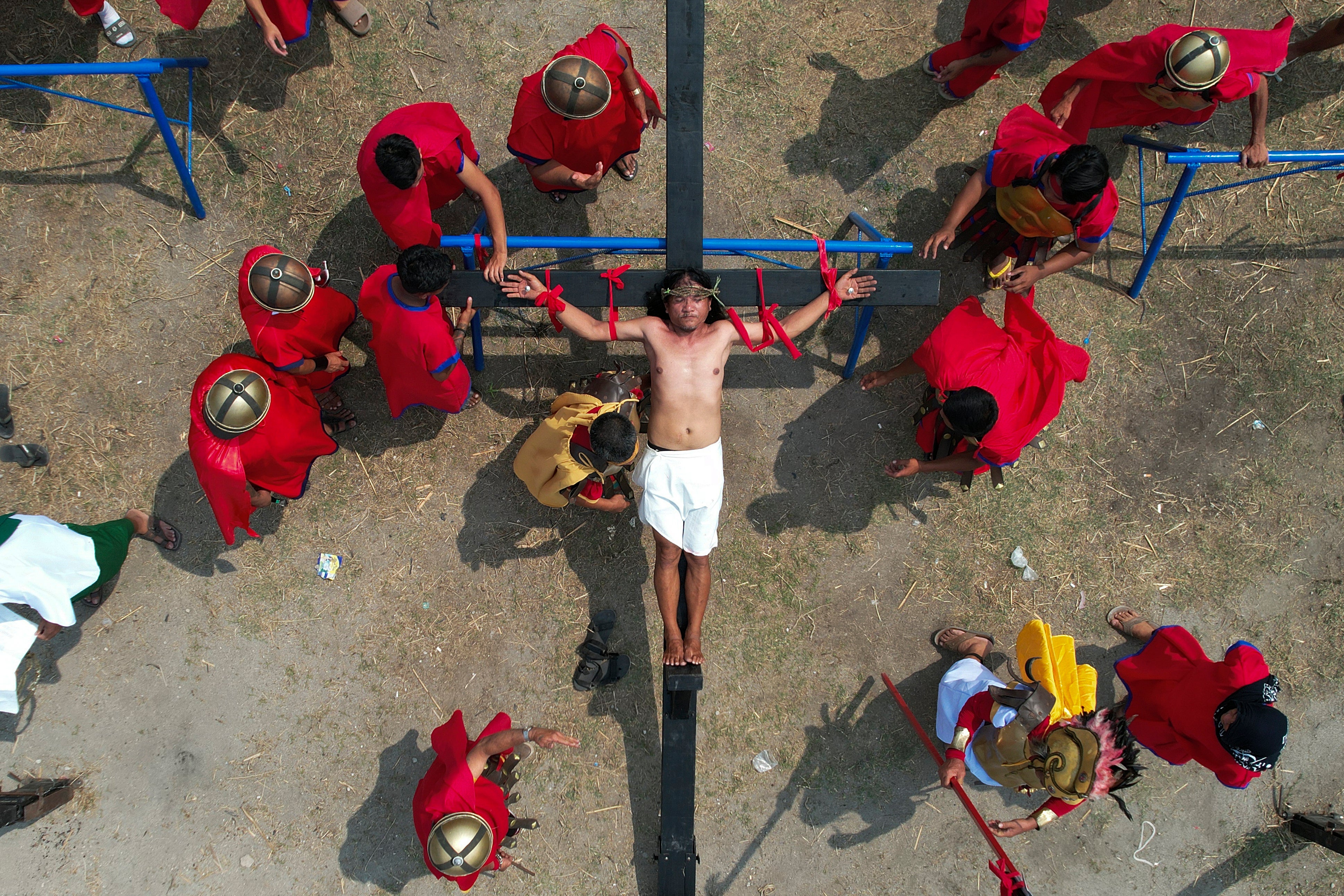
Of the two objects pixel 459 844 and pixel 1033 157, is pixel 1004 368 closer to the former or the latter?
pixel 1033 157

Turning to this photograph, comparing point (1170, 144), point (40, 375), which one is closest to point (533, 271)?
point (40, 375)

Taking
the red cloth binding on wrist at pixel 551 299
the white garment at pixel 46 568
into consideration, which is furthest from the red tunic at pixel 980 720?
the white garment at pixel 46 568

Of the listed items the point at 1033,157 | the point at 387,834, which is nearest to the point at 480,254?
the point at 1033,157

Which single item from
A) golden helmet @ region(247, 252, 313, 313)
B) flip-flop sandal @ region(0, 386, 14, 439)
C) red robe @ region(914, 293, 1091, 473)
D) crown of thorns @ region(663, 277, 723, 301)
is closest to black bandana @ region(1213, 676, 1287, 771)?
red robe @ region(914, 293, 1091, 473)

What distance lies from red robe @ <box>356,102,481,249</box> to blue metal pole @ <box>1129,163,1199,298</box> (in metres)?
4.95

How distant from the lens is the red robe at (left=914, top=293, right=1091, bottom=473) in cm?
462

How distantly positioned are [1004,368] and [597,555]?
3294 millimetres

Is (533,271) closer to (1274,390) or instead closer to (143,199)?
(143,199)

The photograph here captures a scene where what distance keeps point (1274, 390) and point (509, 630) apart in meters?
6.53

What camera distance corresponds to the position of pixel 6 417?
5.29m

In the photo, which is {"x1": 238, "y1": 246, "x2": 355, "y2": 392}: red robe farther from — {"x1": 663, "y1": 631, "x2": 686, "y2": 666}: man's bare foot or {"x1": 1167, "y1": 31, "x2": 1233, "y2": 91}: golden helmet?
{"x1": 1167, "y1": 31, "x2": 1233, "y2": 91}: golden helmet

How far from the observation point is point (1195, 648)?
16.2ft

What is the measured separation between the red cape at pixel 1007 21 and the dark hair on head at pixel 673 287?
9.19 feet

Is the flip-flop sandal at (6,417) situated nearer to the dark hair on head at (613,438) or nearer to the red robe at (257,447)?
the red robe at (257,447)
